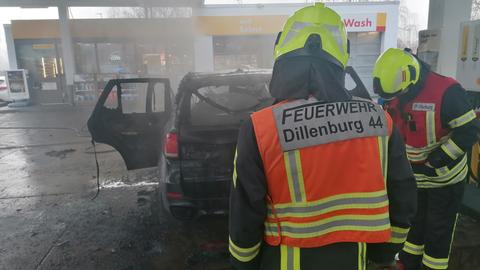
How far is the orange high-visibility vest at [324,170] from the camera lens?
4.28 feet

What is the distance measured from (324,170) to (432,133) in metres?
1.59

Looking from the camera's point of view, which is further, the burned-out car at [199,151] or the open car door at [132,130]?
the open car door at [132,130]

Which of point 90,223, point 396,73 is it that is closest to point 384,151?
point 396,73

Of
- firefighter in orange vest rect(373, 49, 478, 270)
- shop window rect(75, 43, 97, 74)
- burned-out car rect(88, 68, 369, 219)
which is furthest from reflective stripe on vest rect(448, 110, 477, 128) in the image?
shop window rect(75, 43, 97, 74)

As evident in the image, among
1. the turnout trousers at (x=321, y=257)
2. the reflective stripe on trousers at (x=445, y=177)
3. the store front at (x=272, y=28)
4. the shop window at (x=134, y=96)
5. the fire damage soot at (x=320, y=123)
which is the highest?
the store front at (x=272, y=28)

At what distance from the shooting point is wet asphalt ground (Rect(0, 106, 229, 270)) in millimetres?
3361

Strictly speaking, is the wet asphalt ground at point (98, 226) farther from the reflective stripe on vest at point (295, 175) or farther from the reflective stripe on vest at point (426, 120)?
the reflective stripe on vest at point (295, 175)

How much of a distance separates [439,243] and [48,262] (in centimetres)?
329

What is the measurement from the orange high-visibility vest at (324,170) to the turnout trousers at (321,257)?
36mm

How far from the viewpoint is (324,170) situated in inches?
51.7

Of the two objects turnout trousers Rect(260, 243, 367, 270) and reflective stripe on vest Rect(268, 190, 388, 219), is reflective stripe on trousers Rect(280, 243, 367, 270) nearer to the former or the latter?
turnout trousers Rect(260, 243, 367, 270)

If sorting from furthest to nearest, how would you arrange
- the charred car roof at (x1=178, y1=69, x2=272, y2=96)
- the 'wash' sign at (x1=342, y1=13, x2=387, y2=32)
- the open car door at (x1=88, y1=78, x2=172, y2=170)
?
the 'wash' sign at (x1=342, y1=13, x2=387, y2=32)
the open car door at (x1=88, y1=78, x2=172, y2=170)
the charred car roof at (x1=178, y1=69, x2=272, y2=96)

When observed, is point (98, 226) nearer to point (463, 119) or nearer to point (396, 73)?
point (396, 73)

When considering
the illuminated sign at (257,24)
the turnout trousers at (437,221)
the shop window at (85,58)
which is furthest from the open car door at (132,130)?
the shop window at (85,58)
